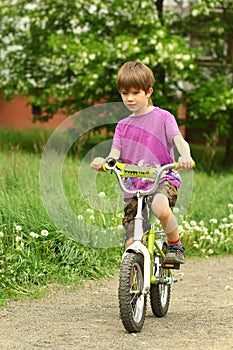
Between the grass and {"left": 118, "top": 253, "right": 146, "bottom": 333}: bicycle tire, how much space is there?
4.17 ft

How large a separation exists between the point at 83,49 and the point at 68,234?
895 centimetres

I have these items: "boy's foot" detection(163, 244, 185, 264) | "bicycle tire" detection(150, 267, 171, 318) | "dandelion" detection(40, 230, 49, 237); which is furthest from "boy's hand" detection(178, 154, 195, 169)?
"dandelion" detection(40, 230, 49, 237)

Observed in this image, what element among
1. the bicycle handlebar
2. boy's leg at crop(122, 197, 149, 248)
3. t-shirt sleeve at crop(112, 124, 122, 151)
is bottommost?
boy's leg at crop(122, 197, 149, 248)

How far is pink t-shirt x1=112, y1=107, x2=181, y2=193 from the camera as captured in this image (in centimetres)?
568

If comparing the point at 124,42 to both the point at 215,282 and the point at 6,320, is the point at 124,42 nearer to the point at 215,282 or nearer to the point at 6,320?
the point at 215,282

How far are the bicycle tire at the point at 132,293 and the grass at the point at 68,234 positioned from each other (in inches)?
50.0

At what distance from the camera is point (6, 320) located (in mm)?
5984

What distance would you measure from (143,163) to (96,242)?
2.28 metres

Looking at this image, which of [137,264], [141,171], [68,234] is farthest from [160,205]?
[68,234]

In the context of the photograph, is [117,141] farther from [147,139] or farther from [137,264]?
[137,264]

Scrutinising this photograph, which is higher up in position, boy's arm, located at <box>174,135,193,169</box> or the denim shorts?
boy's arm, located at <box>174,135,193,169</box>

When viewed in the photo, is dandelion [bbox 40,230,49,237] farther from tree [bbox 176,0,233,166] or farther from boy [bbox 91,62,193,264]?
tree [bbox 176,0,233,166]

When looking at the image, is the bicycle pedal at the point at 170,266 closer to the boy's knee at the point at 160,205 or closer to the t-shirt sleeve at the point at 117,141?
the boy's knee at the point at 160,205

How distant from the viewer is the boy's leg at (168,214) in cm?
565
